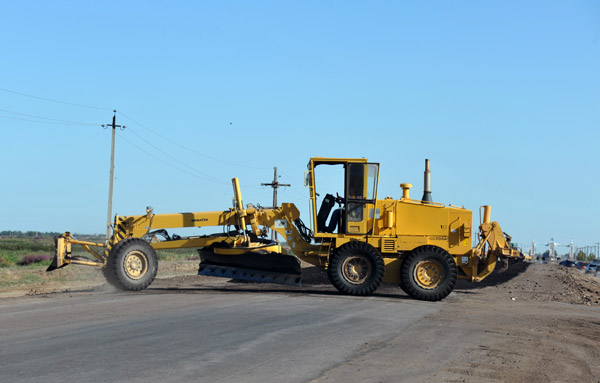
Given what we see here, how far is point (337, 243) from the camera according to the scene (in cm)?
2003

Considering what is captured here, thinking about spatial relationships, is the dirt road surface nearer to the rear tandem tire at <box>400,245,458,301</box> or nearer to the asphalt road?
the asphalt road

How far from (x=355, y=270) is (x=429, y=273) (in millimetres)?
2028

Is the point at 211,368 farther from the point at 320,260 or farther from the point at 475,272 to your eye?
the point at 475,272

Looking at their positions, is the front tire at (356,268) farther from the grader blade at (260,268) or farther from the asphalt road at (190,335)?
the asphalt road at (190,335)

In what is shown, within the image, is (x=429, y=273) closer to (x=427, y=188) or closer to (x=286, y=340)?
(x=427, y=188)

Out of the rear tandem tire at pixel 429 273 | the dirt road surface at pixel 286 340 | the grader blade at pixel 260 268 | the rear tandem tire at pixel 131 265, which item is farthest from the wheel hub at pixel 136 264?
the rear tandem tire at pixel 429 273

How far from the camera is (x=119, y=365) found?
9.06 meters

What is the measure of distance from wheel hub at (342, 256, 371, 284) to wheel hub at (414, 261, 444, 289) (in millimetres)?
1355

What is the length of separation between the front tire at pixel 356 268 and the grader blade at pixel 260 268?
1048mm

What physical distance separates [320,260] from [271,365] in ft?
36.6

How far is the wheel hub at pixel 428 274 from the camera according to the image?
19.9 m

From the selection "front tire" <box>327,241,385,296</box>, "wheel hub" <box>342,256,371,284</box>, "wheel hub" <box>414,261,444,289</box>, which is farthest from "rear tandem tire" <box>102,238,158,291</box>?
"wheel hub" <box>414,261,444,289</box>

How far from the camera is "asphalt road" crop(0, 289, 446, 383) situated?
8.80 m

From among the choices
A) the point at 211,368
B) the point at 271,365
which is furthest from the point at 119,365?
the point at 271,365
